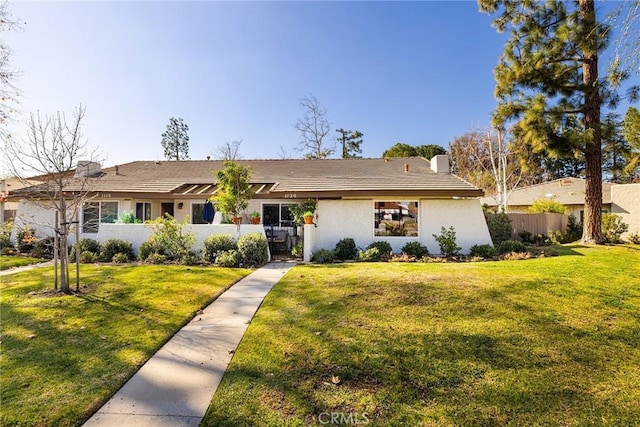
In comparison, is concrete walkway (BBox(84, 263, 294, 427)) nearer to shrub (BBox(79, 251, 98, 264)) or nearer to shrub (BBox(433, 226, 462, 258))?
shrub (BBox(79, 251, 98, 264))

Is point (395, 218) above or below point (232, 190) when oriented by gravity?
below

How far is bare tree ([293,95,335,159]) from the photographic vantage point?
38.7m

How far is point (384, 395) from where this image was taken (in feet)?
→ 13.9

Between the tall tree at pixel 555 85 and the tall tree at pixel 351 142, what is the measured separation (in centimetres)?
→ 3176

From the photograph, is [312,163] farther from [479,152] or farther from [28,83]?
[479,152]

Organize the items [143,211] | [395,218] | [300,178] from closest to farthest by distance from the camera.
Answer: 1. [395,218]
2. [300,178]
3. [143,211]

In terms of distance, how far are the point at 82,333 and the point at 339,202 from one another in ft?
40.6

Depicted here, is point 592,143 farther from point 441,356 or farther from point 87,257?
point 87,257

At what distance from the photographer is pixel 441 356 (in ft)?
17.0

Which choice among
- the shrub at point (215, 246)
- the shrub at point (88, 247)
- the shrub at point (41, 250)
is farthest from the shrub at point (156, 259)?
the shrub at point (41, 250)

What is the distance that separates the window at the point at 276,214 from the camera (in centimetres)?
1975

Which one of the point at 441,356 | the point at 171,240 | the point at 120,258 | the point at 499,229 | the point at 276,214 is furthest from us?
the point at 276,214

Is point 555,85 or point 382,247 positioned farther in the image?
point 555,85

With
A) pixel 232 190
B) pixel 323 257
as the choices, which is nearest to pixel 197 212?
pixel 232 190
